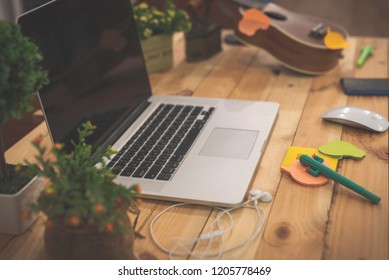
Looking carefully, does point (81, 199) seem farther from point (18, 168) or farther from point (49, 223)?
point (18, 168)

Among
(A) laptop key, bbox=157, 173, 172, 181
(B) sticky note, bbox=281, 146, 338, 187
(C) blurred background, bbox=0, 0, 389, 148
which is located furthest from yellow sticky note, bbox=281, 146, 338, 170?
(C) blurred background, bbox=0, 0, 389, 148

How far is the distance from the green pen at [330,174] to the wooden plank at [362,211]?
1cm

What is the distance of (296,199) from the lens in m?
0.89

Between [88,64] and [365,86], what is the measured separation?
0.71 meters

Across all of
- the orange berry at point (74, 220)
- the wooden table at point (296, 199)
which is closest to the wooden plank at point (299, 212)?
the wooden table at point (296, 199)

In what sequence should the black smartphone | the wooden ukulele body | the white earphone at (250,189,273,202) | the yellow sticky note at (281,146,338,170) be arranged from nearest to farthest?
the white earphone at (250,189,273,202), the yellow sticky note at (281,146,338,170), the black smartphone, the wooden ukulele body

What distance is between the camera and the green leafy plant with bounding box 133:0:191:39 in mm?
1437

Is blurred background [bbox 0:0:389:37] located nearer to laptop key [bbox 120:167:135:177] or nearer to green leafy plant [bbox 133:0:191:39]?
green leafy plant [bbox 133:0:191:39]

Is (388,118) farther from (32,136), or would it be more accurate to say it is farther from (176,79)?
(32,136)

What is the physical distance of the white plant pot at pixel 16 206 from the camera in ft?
2.63

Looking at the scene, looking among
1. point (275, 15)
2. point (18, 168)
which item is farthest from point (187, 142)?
point (275, 15)

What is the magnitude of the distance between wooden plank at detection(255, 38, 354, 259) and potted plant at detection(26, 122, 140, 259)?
0.71 ft
